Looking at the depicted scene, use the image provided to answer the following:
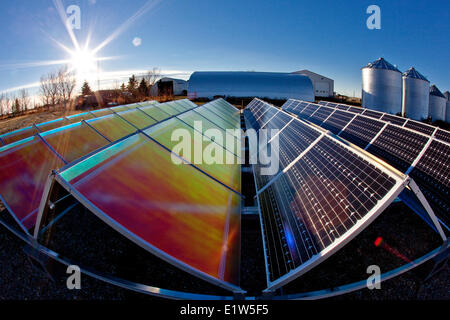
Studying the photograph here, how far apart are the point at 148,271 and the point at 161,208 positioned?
226 centimetres

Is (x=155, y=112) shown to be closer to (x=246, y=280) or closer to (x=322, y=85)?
(x=246, y=280)

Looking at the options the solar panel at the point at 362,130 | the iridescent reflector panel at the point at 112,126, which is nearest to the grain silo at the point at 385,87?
the solar panel at the point at 362,130

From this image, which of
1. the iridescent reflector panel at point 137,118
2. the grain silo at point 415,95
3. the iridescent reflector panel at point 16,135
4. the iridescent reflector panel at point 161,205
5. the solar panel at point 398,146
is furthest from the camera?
the grain silo at point 415,95

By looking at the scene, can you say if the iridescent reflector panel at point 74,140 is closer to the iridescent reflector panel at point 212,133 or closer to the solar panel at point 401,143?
the iridescent reflector panel at point 212,133

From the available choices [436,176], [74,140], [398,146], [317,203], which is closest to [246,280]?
[317,203]

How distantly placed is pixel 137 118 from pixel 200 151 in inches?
376

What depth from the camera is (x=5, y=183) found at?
5453 mm

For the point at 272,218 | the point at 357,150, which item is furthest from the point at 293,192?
the point at 357,150

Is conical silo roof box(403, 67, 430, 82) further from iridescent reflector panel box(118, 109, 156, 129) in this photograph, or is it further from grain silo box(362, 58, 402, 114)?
iridescent reflector panel box(118, 109, 156, 129)

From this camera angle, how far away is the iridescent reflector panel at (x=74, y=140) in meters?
7.18

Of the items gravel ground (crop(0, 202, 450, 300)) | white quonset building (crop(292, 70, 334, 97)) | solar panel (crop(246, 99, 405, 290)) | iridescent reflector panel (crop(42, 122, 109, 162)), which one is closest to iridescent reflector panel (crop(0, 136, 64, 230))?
iridescent reflector panel (crop(42, 122, 109, 162))

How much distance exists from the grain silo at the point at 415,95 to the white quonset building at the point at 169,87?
190 feet
